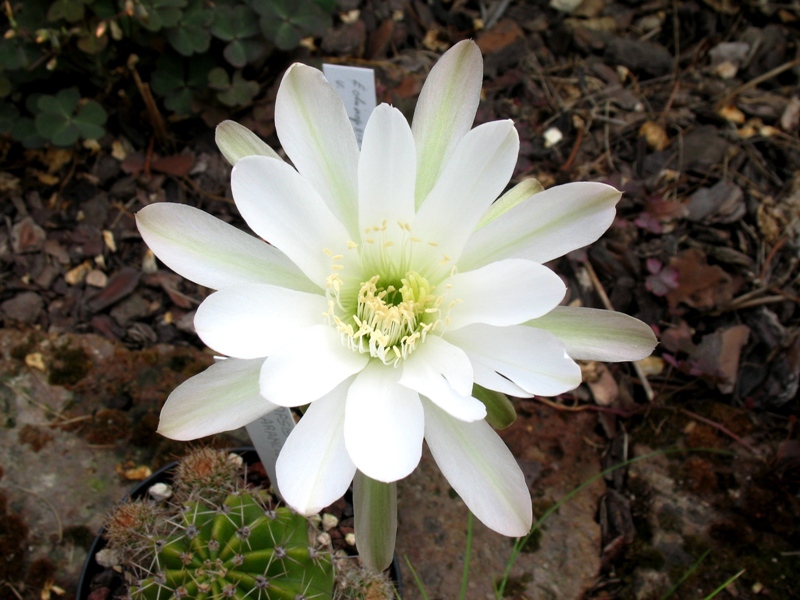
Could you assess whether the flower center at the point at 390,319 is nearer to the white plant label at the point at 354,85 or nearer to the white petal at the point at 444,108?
the white petal at the point at 444,108

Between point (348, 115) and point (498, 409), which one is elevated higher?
point (348, 115)

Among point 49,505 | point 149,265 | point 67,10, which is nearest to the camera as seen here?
Answer: point 49,505

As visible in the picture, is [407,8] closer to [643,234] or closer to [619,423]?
[643,234]

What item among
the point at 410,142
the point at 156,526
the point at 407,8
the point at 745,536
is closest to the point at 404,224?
the point at 410,142

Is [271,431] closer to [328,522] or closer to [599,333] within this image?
[328,522]

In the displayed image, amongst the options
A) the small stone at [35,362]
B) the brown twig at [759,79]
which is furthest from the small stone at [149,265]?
the brown twig at [759,79]

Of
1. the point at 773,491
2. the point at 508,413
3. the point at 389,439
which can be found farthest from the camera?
the point at 773,491

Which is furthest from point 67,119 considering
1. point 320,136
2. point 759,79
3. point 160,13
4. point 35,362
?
point 759,79
